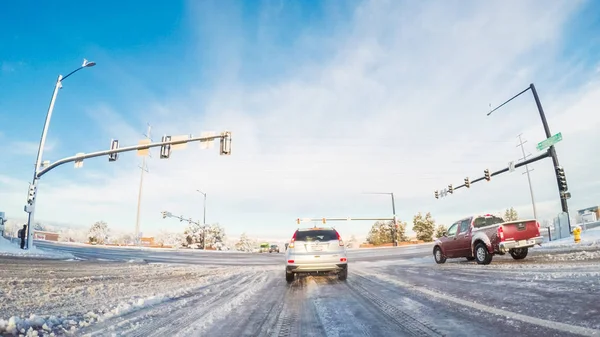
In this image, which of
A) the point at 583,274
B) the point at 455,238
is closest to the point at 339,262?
the point at 583,274

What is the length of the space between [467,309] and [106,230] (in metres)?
104

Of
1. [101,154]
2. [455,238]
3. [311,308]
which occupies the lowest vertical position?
[311,308]

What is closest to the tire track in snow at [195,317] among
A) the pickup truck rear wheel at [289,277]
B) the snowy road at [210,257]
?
the pickup truck rear wheel at [289,277]

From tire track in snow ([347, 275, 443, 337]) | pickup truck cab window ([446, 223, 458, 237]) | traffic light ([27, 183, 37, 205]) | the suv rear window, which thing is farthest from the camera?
traffic light ([27, 183, 37, 205])

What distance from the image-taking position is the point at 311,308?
4.52 metres

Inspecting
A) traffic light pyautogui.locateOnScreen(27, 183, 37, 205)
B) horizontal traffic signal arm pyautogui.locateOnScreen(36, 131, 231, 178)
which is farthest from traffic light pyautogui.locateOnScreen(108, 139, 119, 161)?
traffic light pyautogui.locateOnScreen(27, 183, 37, 205)

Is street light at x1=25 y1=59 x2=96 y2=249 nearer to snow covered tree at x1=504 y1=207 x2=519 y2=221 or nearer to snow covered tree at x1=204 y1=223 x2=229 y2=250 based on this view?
snow covered tree at x1=204 y1=223 x2=229 y2=250

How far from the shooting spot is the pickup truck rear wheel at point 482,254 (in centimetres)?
1026

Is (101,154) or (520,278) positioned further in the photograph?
(101,154)

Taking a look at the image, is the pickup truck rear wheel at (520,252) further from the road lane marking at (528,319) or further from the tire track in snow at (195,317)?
the tire track in snow at (195,317)

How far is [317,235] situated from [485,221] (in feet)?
23.4

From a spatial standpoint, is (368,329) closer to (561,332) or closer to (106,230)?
(561,332)

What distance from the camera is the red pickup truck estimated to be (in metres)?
10.1

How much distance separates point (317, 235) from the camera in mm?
8703
